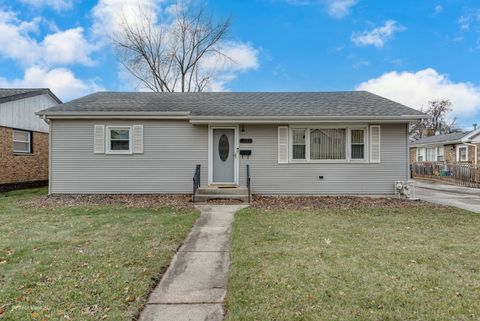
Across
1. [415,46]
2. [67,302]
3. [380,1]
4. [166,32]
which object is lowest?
[67,302]

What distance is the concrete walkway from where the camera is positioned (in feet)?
9.07

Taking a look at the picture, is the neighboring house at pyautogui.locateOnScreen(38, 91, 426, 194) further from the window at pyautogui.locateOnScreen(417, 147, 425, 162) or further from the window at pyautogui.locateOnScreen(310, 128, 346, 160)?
the window at pyautogui.locateOnScreen(417, 147, 425, 162)

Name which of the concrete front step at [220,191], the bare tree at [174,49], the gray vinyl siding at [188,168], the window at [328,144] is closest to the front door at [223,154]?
the gray vinyl siding at [188,168]

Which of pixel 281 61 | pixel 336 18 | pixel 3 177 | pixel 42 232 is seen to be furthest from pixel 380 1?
pixel 3 177

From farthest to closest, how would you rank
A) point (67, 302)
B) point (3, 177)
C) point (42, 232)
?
point (3, 177) → point (42, 232) → point (67, 302)

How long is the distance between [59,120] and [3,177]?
441cm

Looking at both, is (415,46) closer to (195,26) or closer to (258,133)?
(258,133)

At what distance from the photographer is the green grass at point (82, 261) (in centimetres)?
280

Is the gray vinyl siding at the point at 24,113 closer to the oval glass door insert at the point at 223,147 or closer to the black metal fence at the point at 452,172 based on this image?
the oval glass door insert at the point at 223,147

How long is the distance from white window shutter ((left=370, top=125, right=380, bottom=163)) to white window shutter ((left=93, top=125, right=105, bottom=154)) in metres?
9.55

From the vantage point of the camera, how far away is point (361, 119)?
9.87m

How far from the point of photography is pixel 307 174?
10.5 m

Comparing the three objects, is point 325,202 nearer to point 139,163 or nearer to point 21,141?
point 139,163

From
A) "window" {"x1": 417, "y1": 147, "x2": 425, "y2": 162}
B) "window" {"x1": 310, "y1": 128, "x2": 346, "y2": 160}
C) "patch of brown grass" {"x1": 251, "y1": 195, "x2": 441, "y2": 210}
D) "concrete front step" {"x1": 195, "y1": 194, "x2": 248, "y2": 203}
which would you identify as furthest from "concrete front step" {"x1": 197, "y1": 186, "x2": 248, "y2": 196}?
"window" {"x1": 417, "y1": 147, "x2": 425, "y2": 162}
